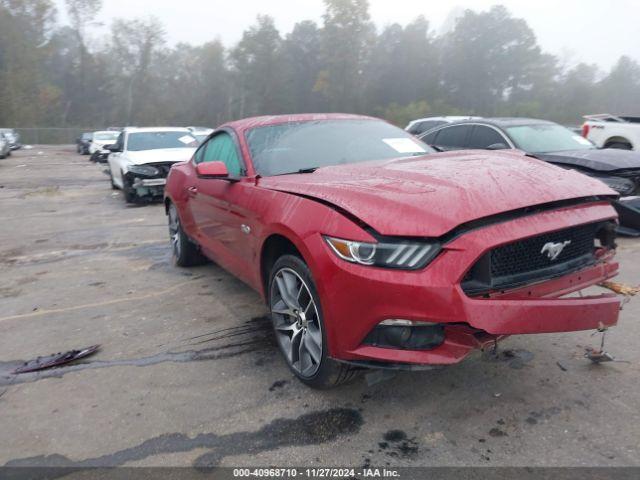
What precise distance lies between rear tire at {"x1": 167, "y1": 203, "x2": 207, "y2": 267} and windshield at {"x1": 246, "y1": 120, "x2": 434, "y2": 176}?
6.33 feet

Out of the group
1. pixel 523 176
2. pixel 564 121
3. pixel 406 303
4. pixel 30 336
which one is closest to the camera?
pixel 406 303

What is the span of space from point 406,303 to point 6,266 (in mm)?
5843

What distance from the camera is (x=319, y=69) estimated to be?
64.9 metres

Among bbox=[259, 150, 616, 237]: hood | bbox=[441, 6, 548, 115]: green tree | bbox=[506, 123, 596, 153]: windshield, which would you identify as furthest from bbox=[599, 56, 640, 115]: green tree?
bbox=[259, 150, 616, 237]: hood

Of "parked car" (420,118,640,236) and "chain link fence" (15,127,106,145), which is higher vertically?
"parked car" (420,118,640,236)

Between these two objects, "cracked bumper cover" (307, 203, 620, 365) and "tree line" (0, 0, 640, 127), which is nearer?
"cracked bumper cover" (307, 203, 620, 365)

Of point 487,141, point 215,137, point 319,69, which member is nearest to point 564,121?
point 319,69

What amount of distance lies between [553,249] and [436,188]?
69cm

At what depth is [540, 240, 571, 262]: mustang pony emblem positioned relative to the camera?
2719 mm

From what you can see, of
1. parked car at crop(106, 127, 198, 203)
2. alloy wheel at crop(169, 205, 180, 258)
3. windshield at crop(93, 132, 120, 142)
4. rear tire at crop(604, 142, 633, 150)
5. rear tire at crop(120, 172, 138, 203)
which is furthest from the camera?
windshield at crop(93, 132, 120, 142)

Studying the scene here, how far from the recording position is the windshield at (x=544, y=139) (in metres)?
7.45

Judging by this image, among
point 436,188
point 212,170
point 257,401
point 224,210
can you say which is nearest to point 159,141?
point 224,210

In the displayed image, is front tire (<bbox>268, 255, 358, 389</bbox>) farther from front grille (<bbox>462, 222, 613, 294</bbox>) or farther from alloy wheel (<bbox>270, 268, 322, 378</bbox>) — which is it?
front grille (<bbox>462, 222, 613, 294</bbox>)

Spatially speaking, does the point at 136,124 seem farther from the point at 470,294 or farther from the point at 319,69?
the point at 470,294
